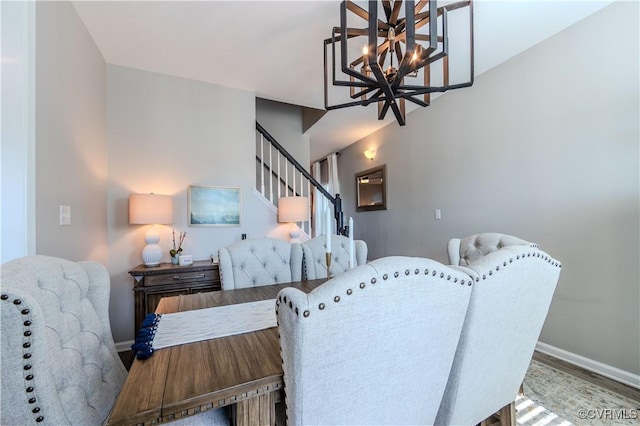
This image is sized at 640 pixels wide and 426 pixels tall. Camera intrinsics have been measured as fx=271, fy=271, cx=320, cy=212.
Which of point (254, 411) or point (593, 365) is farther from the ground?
Result: point (254, 411)

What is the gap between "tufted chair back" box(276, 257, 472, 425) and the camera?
2.00ft

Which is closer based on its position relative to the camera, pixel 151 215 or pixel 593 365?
pixel 593 365

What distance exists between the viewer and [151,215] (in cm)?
242

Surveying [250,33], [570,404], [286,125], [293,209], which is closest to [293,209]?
[293,209]

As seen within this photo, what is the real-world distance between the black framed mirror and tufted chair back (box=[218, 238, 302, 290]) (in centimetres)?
260

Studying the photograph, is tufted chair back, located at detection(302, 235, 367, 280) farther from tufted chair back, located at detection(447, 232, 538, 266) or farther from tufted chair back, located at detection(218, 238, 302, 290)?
tufted chair back, located at detection(447, 232, 538, 266)

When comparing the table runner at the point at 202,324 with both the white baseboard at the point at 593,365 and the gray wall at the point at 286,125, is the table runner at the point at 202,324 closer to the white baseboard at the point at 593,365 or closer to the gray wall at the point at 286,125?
the white baseboard at the point at 593,365

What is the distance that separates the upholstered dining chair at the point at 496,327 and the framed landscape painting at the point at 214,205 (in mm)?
2584

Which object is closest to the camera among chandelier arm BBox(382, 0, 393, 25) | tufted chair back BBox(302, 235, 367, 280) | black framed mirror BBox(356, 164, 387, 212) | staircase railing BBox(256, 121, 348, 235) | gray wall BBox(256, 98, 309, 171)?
chandelier arm BBox(382, 0, 393, 25)

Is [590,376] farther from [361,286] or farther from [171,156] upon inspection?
[171,156]

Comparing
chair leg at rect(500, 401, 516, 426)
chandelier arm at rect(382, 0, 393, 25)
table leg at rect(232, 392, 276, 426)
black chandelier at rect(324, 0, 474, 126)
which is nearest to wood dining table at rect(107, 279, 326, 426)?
table leg at rect(232, 392, 276, 426)

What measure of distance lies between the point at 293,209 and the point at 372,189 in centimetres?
206

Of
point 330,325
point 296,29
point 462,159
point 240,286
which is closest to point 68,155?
point 240,286

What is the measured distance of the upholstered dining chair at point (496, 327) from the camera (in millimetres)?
865
